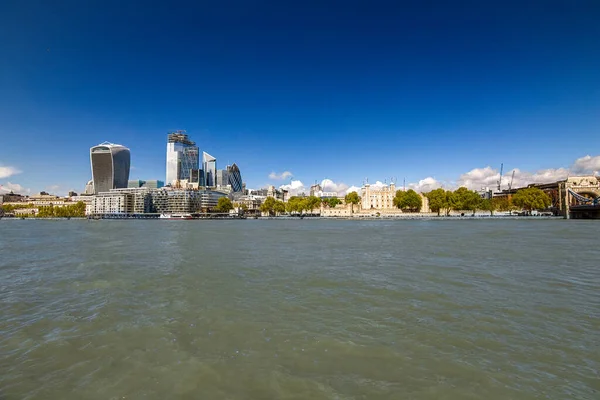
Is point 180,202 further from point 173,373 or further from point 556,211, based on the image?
point 173,373

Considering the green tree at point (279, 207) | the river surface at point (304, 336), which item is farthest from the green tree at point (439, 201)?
the river surface at point (304, 336)

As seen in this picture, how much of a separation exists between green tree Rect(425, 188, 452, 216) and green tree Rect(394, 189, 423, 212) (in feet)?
17.5

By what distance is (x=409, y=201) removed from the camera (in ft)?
486

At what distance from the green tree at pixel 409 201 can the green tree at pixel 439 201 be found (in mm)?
5330

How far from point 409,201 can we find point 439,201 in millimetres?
13143

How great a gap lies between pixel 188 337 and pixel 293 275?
26.5 feet

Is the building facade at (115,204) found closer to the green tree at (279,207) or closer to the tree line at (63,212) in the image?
the tree line at (63,212)

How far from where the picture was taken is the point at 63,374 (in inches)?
230

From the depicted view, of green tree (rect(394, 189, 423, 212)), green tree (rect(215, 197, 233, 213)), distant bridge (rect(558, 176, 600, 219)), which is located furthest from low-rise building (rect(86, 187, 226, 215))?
distant bridge (rect(558, 176, 600, 219))

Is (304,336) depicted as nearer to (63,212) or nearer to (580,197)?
(580,197)

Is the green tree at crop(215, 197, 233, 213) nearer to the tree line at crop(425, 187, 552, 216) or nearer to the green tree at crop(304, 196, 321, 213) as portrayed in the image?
the green tree at crop(304, 196, 321, 213)

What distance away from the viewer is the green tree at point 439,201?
456ft

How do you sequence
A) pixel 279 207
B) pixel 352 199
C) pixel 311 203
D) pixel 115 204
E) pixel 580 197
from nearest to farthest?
pixel 580 197, pixel 352 199, pixel 311 203, pixel 279 207, pixel 115 204

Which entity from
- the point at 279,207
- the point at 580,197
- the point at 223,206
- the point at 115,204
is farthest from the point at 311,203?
the point at 115,204
